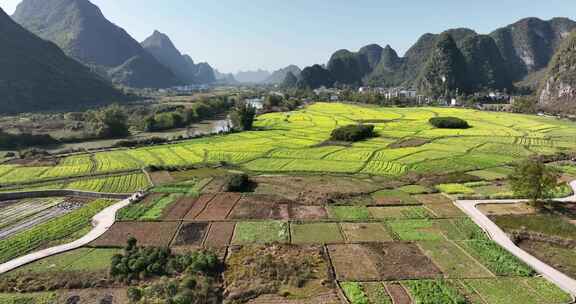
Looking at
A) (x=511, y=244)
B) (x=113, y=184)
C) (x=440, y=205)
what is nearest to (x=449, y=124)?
(x=440, y=205)

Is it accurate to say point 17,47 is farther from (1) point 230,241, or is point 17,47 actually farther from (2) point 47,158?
(1) point 230,241

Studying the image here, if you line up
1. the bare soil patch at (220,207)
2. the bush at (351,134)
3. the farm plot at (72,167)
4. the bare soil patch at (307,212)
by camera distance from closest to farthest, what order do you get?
the bare soil patch at (307,212)
the bare soil patch at (220,207)
the farm plot at (72,167)
the bush at (351,134)

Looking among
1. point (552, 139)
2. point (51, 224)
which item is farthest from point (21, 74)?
point (552, 139)

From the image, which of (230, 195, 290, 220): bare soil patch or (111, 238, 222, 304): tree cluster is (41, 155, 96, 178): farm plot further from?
(111, 238, 222, 304): tree cluster

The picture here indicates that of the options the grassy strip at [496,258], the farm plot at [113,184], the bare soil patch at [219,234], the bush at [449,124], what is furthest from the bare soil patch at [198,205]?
the bush at [449,124]

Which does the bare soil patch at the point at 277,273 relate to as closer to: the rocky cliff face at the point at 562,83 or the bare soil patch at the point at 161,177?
the bare soil patch at the point at 161,177

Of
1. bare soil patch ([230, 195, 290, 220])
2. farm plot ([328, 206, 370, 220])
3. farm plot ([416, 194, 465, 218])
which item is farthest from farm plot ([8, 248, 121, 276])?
farm plot ([416, 194, 465, 218])
